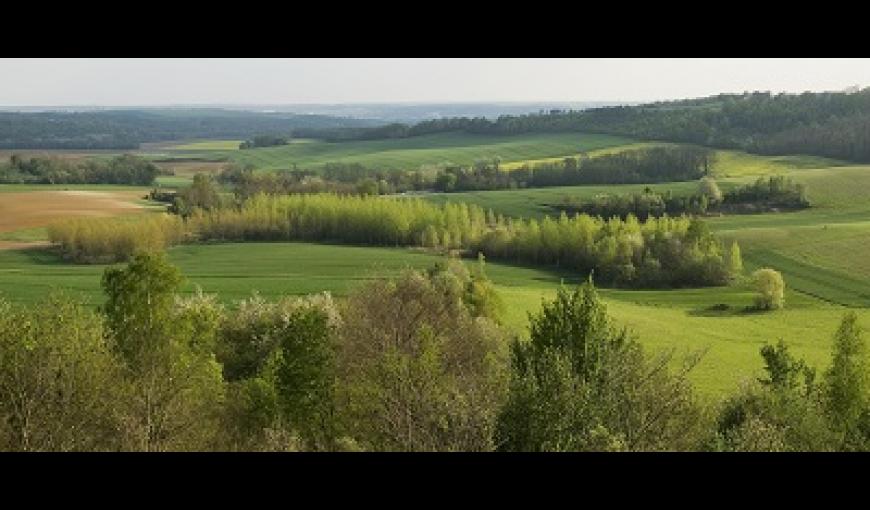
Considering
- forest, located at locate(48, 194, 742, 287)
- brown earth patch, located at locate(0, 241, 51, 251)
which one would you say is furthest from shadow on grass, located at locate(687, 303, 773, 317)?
brown earth patch, located at locate(0, 241, 51, 251)

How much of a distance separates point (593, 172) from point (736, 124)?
1709 inches

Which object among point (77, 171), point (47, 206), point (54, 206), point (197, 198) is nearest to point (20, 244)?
point (47, 206)

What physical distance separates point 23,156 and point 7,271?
168 ft

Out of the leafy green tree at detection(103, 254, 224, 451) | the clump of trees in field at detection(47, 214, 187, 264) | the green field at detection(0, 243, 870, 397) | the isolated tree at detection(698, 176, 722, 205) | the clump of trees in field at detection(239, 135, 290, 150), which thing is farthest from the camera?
the clump of trees in field at detection(239, 135, 290, 150)

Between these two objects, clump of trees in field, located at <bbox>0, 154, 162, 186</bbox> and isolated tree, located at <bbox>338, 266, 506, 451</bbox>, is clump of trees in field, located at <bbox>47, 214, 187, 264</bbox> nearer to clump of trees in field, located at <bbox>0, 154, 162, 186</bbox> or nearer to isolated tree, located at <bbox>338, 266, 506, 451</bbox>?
clump of trees in field, located at <bbox>0, 154, 162, 186</bbox>

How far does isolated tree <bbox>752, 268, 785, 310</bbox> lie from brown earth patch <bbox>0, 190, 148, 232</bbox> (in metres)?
58.3

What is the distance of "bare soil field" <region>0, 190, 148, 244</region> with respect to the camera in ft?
232

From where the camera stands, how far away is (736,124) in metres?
143

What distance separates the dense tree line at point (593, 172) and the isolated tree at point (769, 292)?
174 ft

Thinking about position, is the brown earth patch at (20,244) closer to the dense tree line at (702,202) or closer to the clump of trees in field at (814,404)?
the dense tree line at (702,202)

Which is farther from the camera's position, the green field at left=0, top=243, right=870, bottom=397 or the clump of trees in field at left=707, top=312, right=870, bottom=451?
the green field at left=0, top=243, right=870, bottom=397
